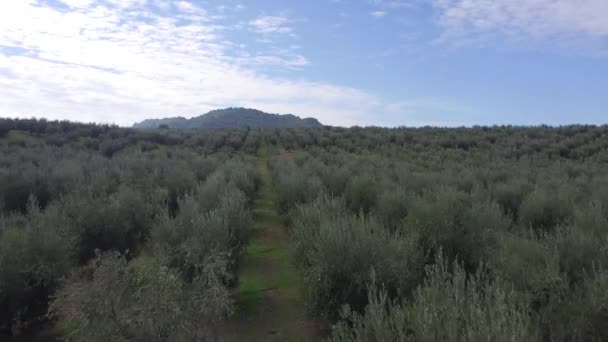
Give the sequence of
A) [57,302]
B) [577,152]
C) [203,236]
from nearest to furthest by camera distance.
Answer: [57,302] → [203,236] → [577,152]

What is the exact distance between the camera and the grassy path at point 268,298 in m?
6.22

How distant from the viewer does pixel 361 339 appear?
370 cm

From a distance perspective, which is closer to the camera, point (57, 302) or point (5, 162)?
point (57, 302)

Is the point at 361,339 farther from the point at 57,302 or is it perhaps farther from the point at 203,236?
the point at 203,236

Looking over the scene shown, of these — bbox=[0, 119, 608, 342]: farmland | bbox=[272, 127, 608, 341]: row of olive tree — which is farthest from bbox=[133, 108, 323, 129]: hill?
bbox=[272, 127, 608, 341]: row of olive tree

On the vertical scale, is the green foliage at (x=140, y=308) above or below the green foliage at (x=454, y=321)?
below

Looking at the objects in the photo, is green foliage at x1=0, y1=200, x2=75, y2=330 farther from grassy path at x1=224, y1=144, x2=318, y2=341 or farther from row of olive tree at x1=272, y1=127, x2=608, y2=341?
row of olive tree at x1=272, y1=127, x2=608, y2=341

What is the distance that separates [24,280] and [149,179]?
783 centimetres

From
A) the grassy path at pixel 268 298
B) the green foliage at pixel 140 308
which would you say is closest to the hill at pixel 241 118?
the grassy path at pixel 268 298

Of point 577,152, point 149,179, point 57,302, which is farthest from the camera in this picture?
point 577,152

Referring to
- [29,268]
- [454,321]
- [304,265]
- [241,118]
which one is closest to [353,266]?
[304,265]

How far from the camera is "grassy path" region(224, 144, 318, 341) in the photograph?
6223mm

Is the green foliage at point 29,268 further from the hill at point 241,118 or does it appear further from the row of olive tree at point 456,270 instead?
the hill at point 241,118

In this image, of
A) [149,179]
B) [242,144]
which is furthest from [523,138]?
[149,179]
